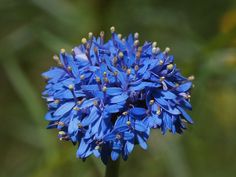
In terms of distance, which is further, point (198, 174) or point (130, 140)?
point (198, 174)

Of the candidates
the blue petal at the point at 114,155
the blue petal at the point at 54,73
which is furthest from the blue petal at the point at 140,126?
the blue petal at the point at 54,73

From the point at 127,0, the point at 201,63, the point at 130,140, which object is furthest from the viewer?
the point at 127,0

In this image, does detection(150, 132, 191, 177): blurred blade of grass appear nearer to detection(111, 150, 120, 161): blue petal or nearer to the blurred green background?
the blurred green background

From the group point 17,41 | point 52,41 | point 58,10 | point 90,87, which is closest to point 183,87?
point 90,87

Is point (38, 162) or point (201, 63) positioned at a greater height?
point (201, 63)

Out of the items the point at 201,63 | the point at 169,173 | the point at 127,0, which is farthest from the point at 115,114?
the point at 127,0

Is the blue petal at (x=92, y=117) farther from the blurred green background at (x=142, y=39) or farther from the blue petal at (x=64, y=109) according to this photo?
the blurred green background at (x=142, y=39)

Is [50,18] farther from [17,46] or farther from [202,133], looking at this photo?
[202,133]
